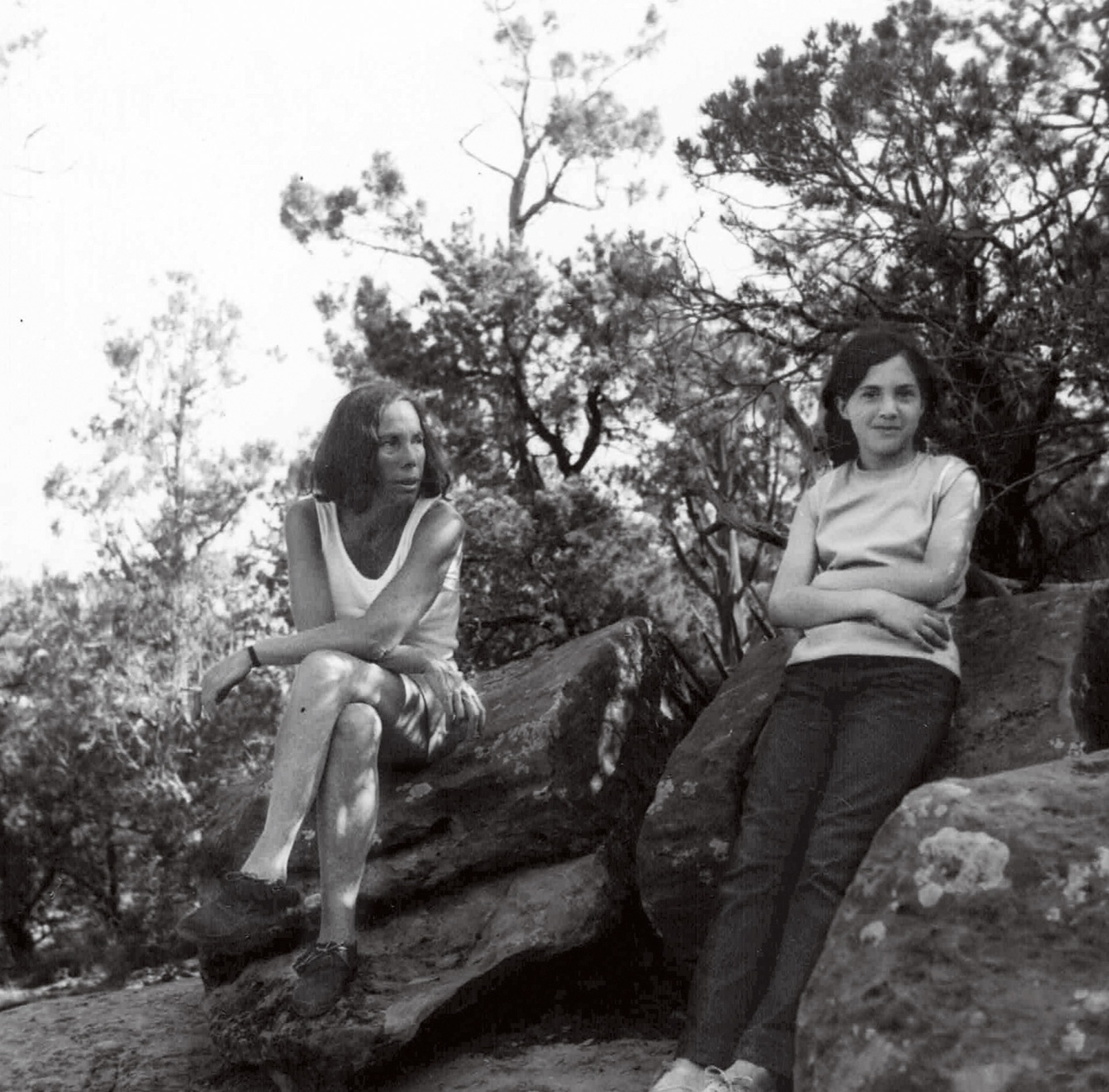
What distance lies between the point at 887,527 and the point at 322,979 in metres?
1.83

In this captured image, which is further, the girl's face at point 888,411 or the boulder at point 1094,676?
the girl's face at point 888,411

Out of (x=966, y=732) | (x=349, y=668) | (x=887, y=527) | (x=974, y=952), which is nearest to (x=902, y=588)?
(x=887, y=527)

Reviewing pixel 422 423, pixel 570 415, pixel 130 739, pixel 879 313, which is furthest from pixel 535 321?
pixel 422 423

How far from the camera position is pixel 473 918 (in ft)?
13.2

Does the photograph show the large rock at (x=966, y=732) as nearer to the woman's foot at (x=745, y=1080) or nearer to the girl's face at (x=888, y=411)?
the girl's face at (x=888, y=411)

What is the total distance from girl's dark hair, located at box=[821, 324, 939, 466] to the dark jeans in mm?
707

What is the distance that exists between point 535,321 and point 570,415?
3.63ft

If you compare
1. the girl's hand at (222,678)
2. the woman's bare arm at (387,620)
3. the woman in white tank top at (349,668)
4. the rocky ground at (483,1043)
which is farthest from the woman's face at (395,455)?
the rocky ground at (483,1043)

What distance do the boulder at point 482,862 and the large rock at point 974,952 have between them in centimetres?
146

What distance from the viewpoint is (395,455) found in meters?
4.10

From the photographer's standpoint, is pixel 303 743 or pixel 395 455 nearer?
pixel 303 743

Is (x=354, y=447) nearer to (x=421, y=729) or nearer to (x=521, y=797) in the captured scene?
(x=421, y=729)

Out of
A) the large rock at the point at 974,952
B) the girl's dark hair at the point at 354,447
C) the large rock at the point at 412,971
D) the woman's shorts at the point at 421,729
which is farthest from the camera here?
the girl's dark hair at the point at 354,447

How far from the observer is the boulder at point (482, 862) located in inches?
147
